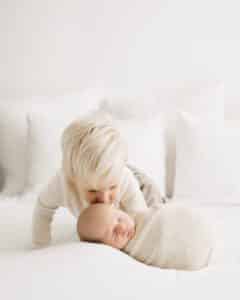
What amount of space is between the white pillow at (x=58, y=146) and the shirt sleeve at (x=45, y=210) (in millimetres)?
→ 688

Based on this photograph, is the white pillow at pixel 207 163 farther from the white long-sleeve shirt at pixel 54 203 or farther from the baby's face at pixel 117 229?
the baby's face at pixel 117 229

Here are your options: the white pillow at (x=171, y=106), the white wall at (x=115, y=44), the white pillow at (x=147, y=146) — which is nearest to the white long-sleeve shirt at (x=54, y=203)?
the white pillow at (x=147, y=146)

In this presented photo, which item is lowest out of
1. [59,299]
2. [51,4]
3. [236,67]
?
[59,299]

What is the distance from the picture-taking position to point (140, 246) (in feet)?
3.92

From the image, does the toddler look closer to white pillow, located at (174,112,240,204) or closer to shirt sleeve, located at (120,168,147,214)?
shirt sleeve, located at (120,168,147,214)

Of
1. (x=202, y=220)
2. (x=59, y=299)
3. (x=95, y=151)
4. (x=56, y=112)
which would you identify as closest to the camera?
(x=59, y=299)

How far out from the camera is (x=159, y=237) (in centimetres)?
119

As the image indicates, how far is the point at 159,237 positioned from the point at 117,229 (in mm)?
109

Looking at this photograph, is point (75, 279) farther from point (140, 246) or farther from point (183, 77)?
point (183, 77)

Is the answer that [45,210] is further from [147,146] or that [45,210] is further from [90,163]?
[147,146]

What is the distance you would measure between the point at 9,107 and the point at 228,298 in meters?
1.65

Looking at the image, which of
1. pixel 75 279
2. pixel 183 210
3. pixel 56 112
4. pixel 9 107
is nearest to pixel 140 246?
pixel 183 210

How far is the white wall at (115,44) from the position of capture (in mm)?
2525

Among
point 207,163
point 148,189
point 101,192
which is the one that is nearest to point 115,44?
point 207,163
